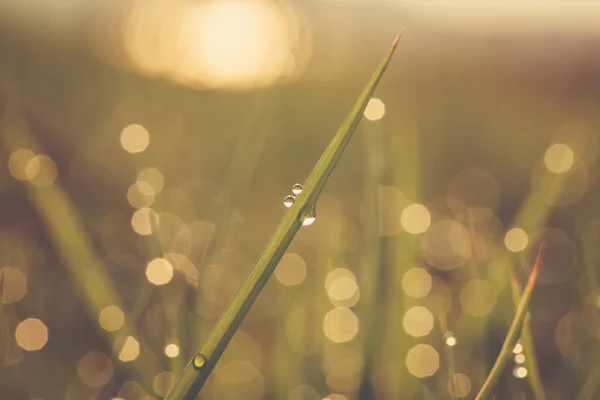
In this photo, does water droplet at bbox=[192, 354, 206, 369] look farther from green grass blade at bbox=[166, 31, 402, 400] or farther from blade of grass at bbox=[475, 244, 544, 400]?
blade of grass at bbox=[475, 244, 544, 400]

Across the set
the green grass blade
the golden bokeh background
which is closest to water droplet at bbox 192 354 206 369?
the green grass blade

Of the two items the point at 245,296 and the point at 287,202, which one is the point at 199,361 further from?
the point at 287,202

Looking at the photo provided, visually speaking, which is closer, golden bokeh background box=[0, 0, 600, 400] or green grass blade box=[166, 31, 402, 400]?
green grass blade box=[166, 31, 402, 400]

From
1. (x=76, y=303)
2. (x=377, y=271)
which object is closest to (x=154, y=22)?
(x=76, y=303)

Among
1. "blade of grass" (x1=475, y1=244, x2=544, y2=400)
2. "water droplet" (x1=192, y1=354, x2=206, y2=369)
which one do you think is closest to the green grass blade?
"water droplet" (x1=192, y1=354, x2=206, y2=369)

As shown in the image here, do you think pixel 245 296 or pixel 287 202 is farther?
pixel 287 202

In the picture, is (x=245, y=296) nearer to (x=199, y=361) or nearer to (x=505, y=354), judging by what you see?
(x=199, y=361)

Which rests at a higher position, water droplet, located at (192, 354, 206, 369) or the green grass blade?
the green grass blade

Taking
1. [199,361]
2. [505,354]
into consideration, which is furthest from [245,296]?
[505,354]

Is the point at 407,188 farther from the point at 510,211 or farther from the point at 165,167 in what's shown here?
the point at 165,167
